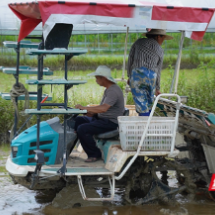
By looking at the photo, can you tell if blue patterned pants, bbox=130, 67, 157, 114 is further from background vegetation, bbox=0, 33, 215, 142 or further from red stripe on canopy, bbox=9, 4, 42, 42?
background vegetation, bbox=0, 33, 215, 142

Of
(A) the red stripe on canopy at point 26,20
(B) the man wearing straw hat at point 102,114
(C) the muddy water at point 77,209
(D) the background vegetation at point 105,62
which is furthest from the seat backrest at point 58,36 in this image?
(D) the background vegetation at point 105,62

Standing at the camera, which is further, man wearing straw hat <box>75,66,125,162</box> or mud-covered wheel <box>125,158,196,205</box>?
man wearing straw hat <box>75,66,125,162</box>

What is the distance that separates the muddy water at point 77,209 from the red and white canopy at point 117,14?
70.7 inches

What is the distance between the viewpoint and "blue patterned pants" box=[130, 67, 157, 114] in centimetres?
461

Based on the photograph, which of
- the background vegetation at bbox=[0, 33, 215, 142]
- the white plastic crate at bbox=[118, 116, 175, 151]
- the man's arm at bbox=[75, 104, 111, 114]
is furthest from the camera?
Result: the background vegetation at bbox=[0, 33, 215, 142]

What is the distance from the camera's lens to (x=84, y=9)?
Answer: 3635 mm

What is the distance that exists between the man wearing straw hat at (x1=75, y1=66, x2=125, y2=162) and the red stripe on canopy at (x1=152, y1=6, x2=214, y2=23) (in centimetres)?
93

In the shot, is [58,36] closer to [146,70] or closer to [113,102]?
[113,102]

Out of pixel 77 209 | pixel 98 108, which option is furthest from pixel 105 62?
pixel 77 209

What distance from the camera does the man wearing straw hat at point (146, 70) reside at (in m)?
4.61

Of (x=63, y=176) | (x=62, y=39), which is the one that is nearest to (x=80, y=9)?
(x=62, y=39)

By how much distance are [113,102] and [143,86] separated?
492 mm

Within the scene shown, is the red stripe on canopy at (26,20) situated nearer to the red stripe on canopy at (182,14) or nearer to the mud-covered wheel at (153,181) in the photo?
the red stripe on canopy at (182,14)

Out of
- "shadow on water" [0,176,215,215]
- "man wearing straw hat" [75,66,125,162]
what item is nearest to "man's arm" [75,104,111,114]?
"man wearing straw hat" [75,66,125,162]
